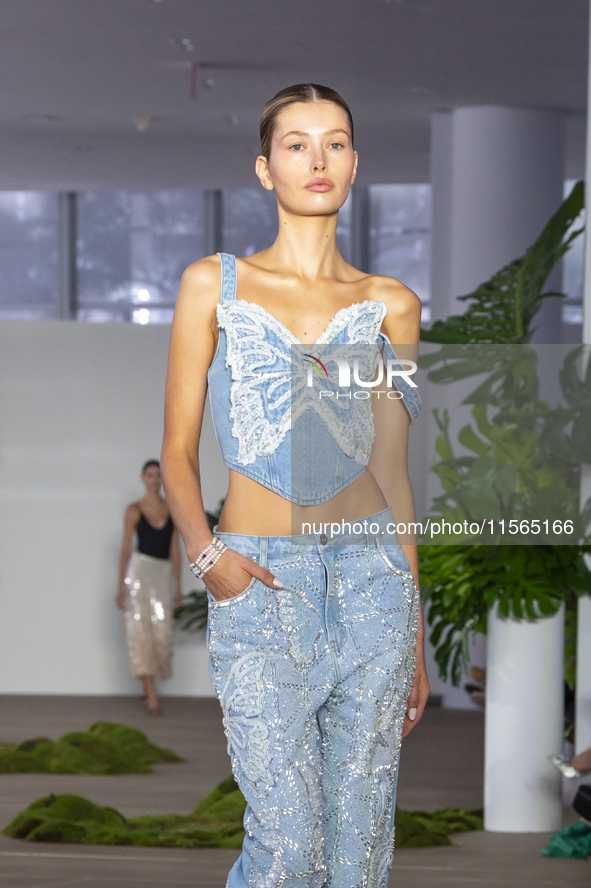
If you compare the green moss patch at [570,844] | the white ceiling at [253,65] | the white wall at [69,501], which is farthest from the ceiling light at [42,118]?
the green moss patch at [570,844]

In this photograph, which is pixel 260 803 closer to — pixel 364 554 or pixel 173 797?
pixel 364 554

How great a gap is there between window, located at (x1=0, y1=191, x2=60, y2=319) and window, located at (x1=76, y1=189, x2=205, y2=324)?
11.5 inches

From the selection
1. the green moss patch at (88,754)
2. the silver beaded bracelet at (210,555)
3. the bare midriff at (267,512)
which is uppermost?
the bare midriff at (267,512)

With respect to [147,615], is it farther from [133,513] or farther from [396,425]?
[396,425]

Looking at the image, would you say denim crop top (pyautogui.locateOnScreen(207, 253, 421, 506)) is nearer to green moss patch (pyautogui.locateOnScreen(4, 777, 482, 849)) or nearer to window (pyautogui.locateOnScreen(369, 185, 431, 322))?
green moss patch (pyautogui.locateOnScreen(4, 777, 482, 849))

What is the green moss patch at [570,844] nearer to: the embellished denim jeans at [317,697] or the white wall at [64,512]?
the embellished denim jeans at [317,697]

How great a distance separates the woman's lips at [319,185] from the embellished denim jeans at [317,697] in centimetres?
48

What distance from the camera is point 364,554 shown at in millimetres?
1627

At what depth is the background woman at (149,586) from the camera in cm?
684

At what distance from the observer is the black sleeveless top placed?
690cm

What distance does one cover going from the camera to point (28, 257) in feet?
38.6

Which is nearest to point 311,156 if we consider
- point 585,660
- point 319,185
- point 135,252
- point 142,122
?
point 319,185

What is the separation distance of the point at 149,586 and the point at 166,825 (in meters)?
2.77

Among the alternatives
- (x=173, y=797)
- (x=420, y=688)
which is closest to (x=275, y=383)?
(x=420, y=688)
